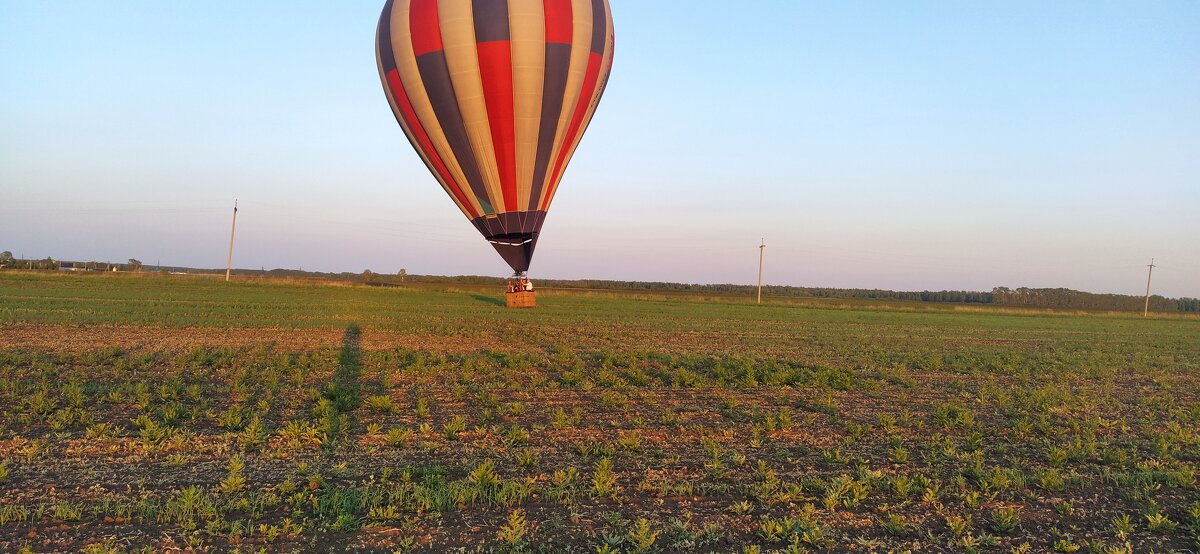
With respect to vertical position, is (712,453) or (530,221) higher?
(530,221)

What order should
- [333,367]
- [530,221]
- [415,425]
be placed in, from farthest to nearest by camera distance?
[530,221], [333,367], [415,425]

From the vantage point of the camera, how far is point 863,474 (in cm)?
666

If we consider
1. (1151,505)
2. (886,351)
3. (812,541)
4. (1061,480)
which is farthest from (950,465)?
(886,351)

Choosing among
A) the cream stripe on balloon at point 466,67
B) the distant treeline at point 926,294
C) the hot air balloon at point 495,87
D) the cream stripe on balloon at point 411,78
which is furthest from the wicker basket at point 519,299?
the distant treeline at point 926,294

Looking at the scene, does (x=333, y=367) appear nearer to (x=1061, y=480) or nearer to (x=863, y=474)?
(x=863, y=474)

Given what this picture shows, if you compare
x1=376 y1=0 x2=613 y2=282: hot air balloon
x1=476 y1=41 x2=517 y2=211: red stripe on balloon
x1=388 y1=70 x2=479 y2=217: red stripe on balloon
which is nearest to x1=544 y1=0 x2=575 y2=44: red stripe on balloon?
x1=376 y1=0 x2=613 y2=282: hot air balloon

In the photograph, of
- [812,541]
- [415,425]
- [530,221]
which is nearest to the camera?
[812,541]

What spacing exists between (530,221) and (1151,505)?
2155 centimetres

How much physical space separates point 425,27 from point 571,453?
1917cm

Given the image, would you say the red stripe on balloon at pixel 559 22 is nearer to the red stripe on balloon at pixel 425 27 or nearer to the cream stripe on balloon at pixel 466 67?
the cream stripe on balloon at pixel 466 67

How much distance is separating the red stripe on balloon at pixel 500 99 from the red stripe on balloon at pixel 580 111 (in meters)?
1.92

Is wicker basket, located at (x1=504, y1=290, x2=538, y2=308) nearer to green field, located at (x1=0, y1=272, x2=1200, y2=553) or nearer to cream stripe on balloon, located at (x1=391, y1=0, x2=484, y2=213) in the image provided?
cream stripe on balloon, located at (x1=391, y1=0, x2=484, y2=213)

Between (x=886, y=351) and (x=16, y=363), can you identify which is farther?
(x=886, y=351)

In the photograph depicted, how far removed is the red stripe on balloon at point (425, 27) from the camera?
73.6 ft
